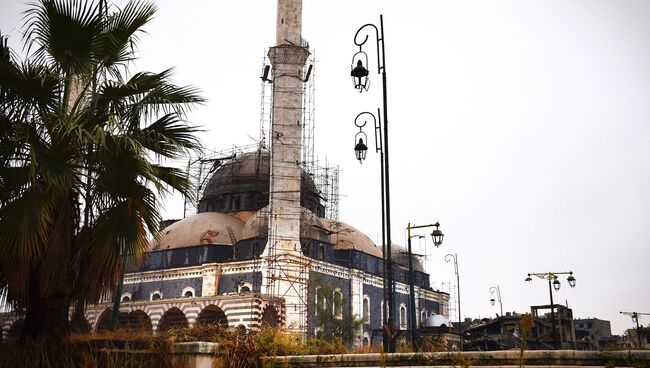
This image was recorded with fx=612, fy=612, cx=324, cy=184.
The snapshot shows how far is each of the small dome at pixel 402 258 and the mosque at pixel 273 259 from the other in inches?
183

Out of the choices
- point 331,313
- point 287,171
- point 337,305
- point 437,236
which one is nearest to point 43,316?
point 437,236

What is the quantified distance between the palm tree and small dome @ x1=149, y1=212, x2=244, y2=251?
29.7 m

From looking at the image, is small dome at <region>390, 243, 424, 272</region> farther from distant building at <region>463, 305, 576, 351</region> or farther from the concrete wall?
the concrete wall

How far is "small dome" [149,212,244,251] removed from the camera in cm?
3809

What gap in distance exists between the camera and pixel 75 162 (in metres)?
8.18

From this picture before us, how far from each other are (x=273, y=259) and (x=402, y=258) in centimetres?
1760

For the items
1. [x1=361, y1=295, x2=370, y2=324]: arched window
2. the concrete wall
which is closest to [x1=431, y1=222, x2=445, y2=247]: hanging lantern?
the concrete wall

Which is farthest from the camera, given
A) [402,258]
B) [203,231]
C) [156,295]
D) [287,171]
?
[402,258]

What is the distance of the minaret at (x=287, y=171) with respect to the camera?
3291 cm

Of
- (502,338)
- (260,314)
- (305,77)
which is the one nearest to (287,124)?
(305,77)

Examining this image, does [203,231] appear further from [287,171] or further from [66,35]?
[66,35]

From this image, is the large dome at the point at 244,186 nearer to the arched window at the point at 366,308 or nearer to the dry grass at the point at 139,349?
the arched window at the point at 366,308

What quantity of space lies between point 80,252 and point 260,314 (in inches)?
953

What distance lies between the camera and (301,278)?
109 feet
